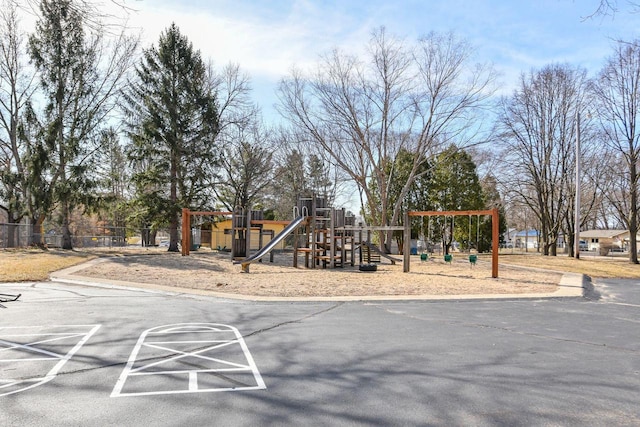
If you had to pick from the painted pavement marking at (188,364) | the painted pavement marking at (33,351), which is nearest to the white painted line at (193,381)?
the painted pavement marking at (188,364)

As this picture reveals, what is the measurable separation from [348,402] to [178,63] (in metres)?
30.6

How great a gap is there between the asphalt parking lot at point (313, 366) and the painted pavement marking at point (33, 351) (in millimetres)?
26

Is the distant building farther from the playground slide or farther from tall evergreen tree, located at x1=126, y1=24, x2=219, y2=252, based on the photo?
the playground slide

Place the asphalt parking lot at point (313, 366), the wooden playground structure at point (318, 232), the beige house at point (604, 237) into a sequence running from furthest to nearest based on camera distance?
the beige house at point (604, 237)
the wooden playground structure at point (318, 232)
the asphalt parking lot at point (313, 366)

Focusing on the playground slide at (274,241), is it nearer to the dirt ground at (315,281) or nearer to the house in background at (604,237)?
the dirt ground at (315,281)

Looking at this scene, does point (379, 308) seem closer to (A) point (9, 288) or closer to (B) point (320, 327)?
(B) point (320, 327)

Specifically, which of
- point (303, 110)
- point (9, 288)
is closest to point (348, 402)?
point (9, 288)

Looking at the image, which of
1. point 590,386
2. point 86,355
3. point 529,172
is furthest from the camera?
point 529,172

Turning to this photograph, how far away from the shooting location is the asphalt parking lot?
3.86 meters

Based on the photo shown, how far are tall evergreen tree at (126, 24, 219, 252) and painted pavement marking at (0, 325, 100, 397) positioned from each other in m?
22.5

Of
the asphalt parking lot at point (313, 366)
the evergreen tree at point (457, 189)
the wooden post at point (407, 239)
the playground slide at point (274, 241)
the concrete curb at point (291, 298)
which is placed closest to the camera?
the asphalt parking lot at point (313, 366)

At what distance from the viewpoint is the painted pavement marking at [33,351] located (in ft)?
15.2

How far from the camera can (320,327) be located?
7.45m

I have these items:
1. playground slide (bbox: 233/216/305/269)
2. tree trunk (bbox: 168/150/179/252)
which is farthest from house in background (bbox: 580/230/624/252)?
playground slide (bbox: 233/216/305/269)
